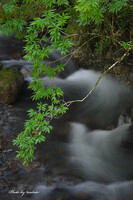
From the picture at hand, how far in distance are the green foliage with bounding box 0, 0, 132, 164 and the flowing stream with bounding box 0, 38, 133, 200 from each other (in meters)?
0.37

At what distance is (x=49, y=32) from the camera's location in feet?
9.22

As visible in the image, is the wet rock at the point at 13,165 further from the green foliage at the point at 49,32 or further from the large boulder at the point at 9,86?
the large boulder at the point at 9,86

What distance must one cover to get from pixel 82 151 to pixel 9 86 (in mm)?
3002

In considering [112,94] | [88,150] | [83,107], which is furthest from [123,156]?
[112,94]

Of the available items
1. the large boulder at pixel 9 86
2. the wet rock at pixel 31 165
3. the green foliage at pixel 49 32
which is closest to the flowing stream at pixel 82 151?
the wet rock at pixel 31 165

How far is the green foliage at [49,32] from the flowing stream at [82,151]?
37 centimetres

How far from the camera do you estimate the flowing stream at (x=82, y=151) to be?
11.8 ft

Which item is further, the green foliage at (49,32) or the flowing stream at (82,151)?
the flowing stream at (82,151)

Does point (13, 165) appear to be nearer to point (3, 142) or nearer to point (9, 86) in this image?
point (3, 142)

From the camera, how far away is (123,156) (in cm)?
428

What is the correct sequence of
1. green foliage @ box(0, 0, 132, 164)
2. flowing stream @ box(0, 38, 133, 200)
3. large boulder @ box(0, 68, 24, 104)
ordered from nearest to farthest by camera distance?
green foliage @ box(0, 0, 132, 164), flowing stream @ box(0, 38, 133, 200), large boulder @ box(0, 68, 24, 104)

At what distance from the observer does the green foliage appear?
2.59m

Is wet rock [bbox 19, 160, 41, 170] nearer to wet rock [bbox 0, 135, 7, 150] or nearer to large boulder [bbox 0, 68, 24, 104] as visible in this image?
wet rock [bbox 0, 135, 7, 150]

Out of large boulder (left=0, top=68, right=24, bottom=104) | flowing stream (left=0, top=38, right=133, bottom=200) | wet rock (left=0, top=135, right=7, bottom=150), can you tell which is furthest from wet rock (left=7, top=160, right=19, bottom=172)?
large boulder (left=0, top=68, right=24, bottom=104)
